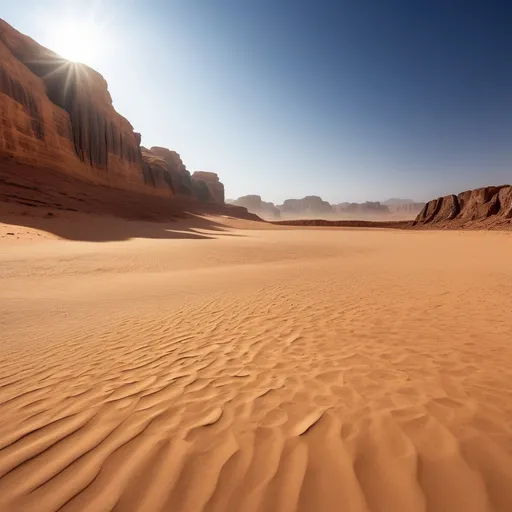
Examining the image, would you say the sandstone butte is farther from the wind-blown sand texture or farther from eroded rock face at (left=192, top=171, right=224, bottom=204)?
eroded rock face at (left=192, top=171, right=224, bottom=204)

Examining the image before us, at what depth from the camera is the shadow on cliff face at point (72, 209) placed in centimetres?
2108

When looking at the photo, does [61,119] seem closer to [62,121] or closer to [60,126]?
[62,121]

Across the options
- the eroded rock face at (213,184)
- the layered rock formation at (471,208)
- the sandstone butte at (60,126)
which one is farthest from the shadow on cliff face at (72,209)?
the eroded rock face at (213,184)

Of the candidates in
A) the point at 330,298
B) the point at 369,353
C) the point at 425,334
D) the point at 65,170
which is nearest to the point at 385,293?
the point at 330,298

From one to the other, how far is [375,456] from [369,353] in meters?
1.97

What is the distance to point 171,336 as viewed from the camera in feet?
15.4

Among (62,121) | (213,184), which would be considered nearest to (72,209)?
(62,121)

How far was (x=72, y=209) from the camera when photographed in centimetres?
2880

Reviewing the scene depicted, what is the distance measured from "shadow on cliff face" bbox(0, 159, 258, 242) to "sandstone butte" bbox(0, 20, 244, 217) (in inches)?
14.9

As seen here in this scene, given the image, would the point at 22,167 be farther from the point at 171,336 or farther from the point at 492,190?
the point at 492,190

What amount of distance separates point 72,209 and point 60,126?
60.2 ft

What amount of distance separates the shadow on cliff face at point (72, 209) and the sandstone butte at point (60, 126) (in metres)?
0.38

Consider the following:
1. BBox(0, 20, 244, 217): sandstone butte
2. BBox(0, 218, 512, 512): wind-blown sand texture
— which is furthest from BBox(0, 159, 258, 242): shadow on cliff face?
BBox(0, 218, 512, 512): wind-blown sand texture

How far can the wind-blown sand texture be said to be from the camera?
1.69 metres
